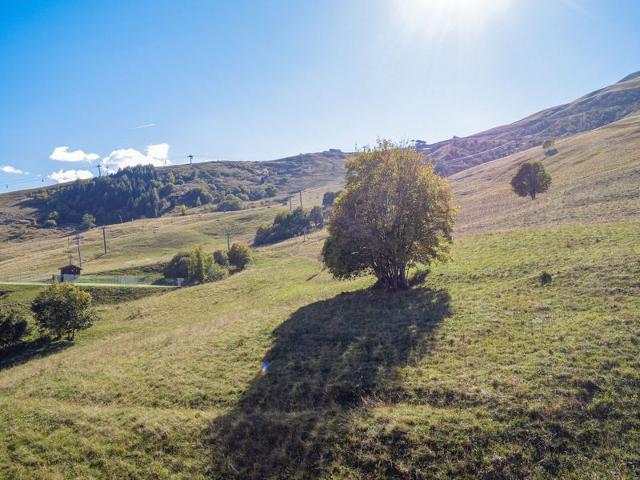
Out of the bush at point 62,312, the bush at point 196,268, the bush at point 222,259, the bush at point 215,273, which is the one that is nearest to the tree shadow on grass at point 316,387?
the bush at point 62,312

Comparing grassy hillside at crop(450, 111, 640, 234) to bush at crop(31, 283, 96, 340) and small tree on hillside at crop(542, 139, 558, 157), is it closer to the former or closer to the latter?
small tree on hillside at crop(542, 139, 558, 157)

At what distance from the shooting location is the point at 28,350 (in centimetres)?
3797

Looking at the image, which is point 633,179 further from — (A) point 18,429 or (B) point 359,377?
(A) point 18,429

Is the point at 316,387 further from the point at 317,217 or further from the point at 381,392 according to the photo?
the point at 317,217

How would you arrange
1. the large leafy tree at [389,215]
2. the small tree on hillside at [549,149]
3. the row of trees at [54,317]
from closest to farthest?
1. the large leafy tree at [389,215]
2. the row of trees at [54,317]
3. the small tree on hillside at [549,149]

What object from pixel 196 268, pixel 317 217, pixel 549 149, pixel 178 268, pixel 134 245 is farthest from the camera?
pixel 317 217

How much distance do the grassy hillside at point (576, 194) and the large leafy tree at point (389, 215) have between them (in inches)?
887

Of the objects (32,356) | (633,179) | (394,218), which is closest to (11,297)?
(32,356)

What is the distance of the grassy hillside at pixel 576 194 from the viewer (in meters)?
44.8

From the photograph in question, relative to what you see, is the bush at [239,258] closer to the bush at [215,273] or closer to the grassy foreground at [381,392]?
the bush at [215,273]

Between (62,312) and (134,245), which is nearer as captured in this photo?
(62,312)

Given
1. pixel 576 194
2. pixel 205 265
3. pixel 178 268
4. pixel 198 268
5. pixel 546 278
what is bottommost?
pixel 178 268

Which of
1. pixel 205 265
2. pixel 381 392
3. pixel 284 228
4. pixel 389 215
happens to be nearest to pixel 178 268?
pixel 205 265

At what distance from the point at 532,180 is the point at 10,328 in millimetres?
81401
